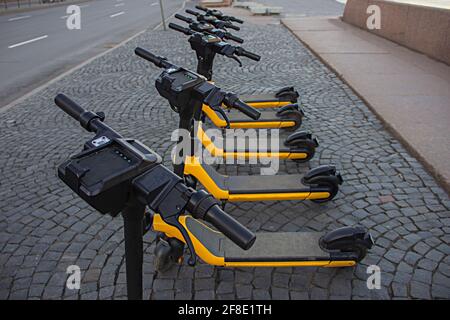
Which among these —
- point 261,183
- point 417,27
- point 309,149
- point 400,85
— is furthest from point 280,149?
point 417,27

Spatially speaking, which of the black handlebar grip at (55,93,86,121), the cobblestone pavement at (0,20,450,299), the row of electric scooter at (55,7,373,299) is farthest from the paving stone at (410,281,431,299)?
the black handlebar grip at (55,93,86,121)

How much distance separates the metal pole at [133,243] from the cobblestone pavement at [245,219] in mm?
1033

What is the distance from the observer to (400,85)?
6.53 meters

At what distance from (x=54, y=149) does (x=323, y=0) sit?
941 inches

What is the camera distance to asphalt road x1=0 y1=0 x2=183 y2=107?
8648mm

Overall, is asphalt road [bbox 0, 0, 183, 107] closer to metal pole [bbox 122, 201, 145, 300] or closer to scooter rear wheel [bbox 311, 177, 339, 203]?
scooter rear wheel [bbox 311, 177, 339, 203]

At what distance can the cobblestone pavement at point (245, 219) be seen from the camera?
2.66 metres

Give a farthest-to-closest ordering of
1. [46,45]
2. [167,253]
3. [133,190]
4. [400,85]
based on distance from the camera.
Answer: [46,45] → [400,85] → [167,253] → [133,190]

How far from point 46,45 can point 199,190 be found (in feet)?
43.7

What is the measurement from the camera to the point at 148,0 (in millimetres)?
31672

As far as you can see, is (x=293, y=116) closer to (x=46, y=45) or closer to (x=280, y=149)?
(x=280, y=149)

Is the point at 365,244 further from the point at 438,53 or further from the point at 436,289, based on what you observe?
the point at 438,53

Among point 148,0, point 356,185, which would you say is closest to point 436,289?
point 356,185

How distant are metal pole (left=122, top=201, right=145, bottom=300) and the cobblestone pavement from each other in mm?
A: 1033
